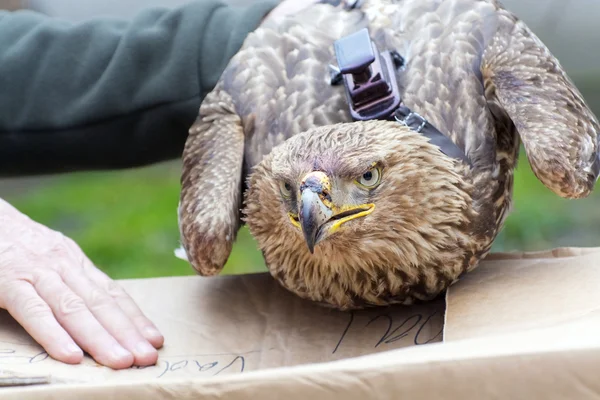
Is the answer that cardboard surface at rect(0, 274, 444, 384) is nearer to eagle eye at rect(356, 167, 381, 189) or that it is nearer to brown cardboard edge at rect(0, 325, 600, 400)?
eagle eye at rect(356, 167, 381, 189)

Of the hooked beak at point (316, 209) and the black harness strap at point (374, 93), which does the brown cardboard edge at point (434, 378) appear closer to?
the hooked beak at point (316, 209)

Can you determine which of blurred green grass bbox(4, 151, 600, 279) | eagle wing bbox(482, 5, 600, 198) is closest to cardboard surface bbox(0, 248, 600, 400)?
eagle wing bbox(482, 5, 600, 198)

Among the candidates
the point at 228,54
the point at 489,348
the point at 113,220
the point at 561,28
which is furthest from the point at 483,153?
the point at 113,220

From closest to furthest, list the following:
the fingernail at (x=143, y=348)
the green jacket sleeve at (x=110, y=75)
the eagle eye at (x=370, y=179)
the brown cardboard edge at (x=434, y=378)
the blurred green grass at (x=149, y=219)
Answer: the brown cardboard edge at (x=434, y=378) < the eagle eye at (x=370, y=179) < the fingernail at (x=143, y=348) < the green jacket sleeve at (x=110, y=75) < the blurred green grass at (x=149, y=219)

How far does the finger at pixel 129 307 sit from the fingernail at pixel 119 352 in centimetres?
9

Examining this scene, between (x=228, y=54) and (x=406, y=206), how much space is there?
52.3 inches

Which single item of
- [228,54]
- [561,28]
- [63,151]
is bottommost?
[561,28]

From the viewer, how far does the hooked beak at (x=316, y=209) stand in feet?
6.97

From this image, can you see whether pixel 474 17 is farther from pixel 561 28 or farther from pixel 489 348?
pixel 561 28

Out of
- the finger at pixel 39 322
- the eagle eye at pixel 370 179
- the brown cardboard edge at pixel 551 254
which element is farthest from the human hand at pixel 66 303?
the brown cardboard edge at pixel 551 254

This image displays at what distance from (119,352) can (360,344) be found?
0.63m

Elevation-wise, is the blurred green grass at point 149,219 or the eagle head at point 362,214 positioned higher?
the eagle head at point 362,214

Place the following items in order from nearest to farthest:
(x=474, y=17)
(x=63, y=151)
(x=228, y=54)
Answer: (x=474, y=17)
(x=228, y=54)
(x=63, y=151)

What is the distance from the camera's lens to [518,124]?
2391 millimetres
